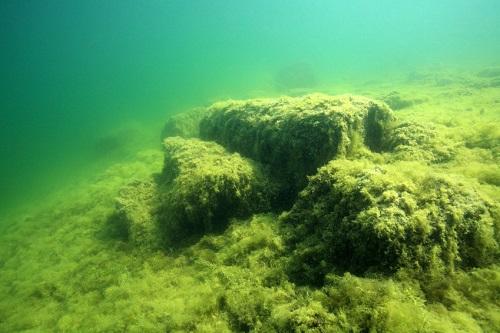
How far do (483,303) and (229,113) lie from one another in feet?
30.0

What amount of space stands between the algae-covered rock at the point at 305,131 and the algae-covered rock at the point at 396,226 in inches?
74.8

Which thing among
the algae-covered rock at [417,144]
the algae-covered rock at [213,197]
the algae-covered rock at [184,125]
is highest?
the algae-covered rock at [417,144]

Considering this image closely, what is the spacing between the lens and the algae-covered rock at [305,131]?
7375mm

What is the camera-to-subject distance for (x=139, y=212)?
9273mm

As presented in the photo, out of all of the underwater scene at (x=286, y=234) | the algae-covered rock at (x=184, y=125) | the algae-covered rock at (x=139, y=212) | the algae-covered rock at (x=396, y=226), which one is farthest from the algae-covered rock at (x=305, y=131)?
the algae-covered rock at (x=184, y=125)

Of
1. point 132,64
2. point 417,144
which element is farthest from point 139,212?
point 132,64

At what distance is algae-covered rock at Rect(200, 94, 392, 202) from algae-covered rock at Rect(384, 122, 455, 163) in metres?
0.40

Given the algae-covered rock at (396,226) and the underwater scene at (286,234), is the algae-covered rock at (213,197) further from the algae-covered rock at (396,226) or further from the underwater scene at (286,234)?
the algae-covered rock at (396,226)

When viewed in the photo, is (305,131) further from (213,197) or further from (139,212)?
(139,212)

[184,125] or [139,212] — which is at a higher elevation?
[139,212]

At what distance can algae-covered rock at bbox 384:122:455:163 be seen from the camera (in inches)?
295

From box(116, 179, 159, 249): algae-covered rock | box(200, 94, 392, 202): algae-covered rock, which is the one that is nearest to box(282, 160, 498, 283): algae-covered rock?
box(200, 94, 392, 202): algae-covered rock

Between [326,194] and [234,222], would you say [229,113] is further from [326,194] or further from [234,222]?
[326,194]

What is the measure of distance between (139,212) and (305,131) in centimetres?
565
